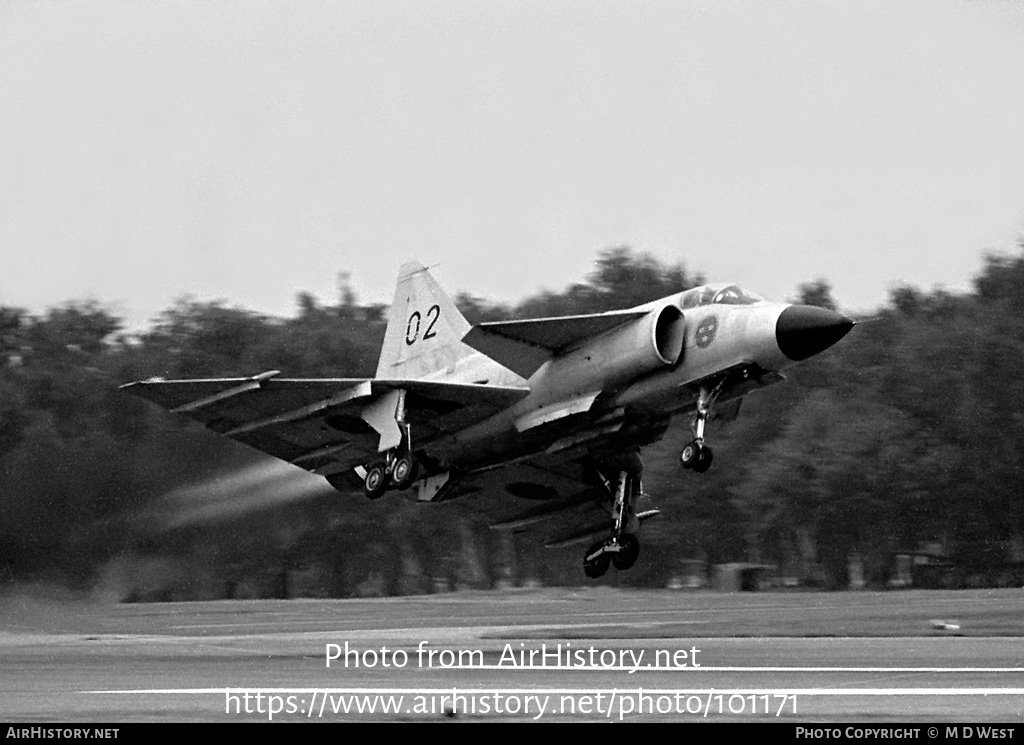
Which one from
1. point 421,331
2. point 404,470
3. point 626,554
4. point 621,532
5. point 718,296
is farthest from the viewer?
point 421,331

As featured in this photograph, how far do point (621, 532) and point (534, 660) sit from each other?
3.03 m

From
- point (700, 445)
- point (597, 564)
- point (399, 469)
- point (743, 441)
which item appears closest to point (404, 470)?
point (399, 469)

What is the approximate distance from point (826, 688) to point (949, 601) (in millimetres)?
15333

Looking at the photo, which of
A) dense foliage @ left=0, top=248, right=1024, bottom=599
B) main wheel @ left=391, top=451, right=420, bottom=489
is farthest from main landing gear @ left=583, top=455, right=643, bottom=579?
dense foliage @ left=0, top=248, right=1024, bottom=599

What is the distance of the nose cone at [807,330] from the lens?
22.3 m

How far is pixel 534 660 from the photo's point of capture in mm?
27734

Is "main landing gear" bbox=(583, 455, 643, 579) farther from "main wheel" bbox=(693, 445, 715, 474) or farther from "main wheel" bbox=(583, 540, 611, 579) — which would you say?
"main wheel" bbox=(693, 445, 715, 474)

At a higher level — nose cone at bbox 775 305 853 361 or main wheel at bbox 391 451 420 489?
nose cone at bbox 775 305 853 361

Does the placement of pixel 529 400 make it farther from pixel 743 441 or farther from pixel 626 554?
pixel 743 441

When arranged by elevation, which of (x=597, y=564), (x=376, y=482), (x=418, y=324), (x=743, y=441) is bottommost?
(x=597, y=564)

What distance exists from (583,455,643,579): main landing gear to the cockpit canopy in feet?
15.7

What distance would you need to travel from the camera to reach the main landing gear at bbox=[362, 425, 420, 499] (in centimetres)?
2541

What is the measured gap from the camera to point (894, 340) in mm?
Answer: 57188
